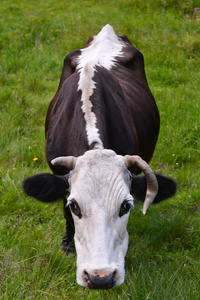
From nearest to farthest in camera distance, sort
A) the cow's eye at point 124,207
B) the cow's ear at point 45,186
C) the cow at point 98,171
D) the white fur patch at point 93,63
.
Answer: the cow at point 98,171 < the cow's eye at point 124,207 < the cow's ear at point 45,186 < the white fur patch at point 93,63

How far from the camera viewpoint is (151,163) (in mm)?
5121

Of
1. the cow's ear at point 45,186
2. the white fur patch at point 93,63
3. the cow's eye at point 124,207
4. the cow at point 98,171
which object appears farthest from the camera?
the white fur patch at point 93,63

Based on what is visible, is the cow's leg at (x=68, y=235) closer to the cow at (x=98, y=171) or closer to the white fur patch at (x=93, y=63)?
the cow at (x=98, y=171)

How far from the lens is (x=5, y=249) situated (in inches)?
135

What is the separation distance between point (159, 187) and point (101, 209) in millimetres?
697

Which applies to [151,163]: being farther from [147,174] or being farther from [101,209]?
[101,209]

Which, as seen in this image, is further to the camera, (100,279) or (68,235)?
(68,235)

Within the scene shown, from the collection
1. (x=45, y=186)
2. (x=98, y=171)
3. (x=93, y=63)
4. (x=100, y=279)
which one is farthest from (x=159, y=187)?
(x=93, y=63)

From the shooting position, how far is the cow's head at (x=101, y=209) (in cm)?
233

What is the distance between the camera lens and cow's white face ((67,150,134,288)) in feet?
7.61

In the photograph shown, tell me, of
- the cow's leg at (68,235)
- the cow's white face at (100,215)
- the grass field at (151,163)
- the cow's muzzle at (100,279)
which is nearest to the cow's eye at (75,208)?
the cow's white face at (100,215)

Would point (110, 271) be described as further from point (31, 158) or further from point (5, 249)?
point (31, 158)

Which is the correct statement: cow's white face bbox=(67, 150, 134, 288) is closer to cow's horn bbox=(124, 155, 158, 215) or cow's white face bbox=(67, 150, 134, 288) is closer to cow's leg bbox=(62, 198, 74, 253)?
cow's horn bbox=(124, 155, 158, 215)

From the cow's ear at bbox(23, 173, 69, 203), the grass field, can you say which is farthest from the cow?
the grass field
